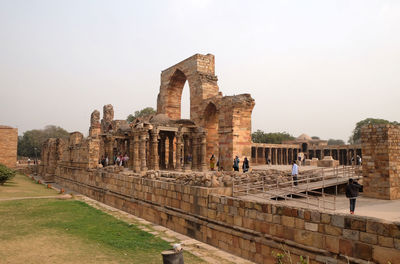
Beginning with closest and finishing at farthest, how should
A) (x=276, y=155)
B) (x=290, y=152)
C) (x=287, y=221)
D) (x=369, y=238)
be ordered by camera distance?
(x=369, y=238)
(x=287, y=221)
(x=276, y=155)
(x=290, y=152)

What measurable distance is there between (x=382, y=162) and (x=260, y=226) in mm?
5160

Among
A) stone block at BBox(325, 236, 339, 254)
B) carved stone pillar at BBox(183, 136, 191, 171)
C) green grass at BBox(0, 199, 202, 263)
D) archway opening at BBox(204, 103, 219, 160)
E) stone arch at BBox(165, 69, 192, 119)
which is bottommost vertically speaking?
green grass at BBox(0, 199, 202, 263)

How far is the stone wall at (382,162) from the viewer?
881 cm

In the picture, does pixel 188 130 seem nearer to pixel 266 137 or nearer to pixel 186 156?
pixel 186 156

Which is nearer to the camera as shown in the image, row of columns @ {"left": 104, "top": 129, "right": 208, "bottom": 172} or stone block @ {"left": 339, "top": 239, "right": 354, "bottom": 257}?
stone block @ {"left": 339, "top": 239, "right": 354, "bottom": 257}

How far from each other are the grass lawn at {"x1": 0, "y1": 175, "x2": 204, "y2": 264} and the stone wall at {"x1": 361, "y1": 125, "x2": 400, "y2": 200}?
6412mm

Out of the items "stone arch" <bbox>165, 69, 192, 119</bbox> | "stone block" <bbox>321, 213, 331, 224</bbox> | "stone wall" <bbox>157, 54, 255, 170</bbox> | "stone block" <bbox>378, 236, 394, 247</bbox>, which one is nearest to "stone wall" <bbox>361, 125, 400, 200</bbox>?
"stone block" <bbox>321, 213, 331, 224</bbox>

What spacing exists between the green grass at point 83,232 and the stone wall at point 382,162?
21.1ft

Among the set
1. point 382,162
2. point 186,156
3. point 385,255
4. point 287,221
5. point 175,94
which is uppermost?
point 175,94

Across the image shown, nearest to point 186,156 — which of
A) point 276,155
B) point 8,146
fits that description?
point 276,155

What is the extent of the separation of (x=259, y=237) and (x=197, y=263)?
1.56 m

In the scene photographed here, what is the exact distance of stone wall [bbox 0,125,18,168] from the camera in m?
33.2

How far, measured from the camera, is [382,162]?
8.98 meters

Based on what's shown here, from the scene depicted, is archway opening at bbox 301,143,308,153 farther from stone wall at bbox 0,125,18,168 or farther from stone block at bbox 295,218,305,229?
stone block at bbox 295,218,305,229
